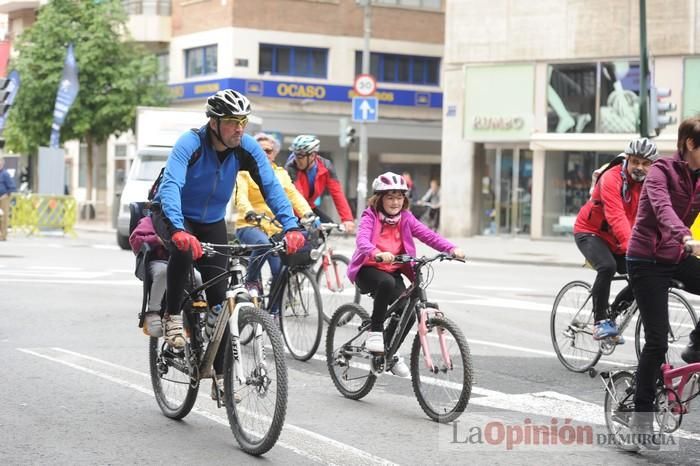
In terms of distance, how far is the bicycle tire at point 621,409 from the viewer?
6.59 m

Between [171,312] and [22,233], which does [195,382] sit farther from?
[22,233]

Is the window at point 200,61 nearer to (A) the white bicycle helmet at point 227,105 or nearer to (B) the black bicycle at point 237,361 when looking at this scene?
(B) the black bicycle at point 237,361

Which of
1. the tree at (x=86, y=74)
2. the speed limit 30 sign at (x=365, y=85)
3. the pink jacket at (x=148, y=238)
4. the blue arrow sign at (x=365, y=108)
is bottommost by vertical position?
the pink jacket at (x=148, y=238)

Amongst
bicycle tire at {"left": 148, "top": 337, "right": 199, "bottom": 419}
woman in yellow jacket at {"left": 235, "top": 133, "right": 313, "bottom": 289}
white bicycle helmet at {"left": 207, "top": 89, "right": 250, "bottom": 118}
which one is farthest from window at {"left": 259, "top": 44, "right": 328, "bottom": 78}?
white bicycle helmet at {"left": 207, "top": 89, "right": 250, "bottom": 118}

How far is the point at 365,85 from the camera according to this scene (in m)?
30.9

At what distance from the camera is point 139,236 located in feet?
23.9

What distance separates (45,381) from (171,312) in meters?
2.07

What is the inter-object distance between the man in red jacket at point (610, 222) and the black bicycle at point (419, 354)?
1.79 meters

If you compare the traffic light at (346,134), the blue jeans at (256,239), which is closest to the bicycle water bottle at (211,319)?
the blue jeans at (256,239)

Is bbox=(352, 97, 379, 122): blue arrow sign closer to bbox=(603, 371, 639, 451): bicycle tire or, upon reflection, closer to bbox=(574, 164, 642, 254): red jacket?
bbox=(574, 164, 642, 254): red jacket

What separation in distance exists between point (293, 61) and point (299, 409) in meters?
37.9

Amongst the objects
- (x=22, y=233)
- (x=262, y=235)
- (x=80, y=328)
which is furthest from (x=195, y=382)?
(x=22, y=233)

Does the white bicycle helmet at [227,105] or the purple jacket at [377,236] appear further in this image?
the purple jacket at [377,236]

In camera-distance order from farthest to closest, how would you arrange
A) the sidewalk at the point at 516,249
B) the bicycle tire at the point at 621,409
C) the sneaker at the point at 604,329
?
Result: the sidewalk at the point at 516,249 → the sneaker at the point at 604,329 → the bicycle tire at the point at 621,409
